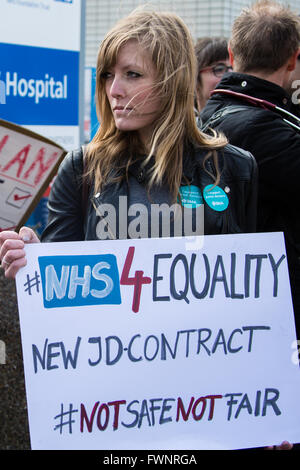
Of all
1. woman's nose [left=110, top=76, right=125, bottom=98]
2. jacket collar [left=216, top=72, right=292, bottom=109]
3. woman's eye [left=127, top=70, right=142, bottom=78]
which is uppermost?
woman's eye [left=127, top=70, right=142, bottom=78]

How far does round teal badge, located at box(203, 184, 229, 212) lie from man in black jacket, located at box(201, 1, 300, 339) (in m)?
0.34

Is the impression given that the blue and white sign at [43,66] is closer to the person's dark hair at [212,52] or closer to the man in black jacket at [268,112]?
the person's dark hair at [212,52]

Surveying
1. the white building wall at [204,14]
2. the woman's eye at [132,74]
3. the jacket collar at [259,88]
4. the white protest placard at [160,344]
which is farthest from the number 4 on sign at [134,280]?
the white building wall at [204,14]

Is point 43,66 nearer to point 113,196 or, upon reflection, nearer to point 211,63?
point 211,63

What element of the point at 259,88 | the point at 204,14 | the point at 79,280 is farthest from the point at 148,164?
the point at 204,14

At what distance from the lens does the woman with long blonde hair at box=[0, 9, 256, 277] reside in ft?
5.96

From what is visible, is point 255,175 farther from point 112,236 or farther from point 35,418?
point 35,418

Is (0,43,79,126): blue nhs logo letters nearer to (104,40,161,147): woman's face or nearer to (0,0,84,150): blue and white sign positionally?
(0,0,84,150): blue and white sign

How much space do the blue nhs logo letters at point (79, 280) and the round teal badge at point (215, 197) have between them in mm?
317

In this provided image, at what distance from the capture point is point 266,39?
7.40ft

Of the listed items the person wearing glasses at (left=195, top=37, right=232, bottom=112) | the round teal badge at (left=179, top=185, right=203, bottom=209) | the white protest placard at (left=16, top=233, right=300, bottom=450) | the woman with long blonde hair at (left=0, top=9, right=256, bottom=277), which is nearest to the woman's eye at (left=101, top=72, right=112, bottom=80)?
the woman with long blonde hair at (left=0, top=9, right=256, bottom=277)

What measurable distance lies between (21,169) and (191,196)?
0.48 m

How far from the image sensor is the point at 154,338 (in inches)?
66.9
